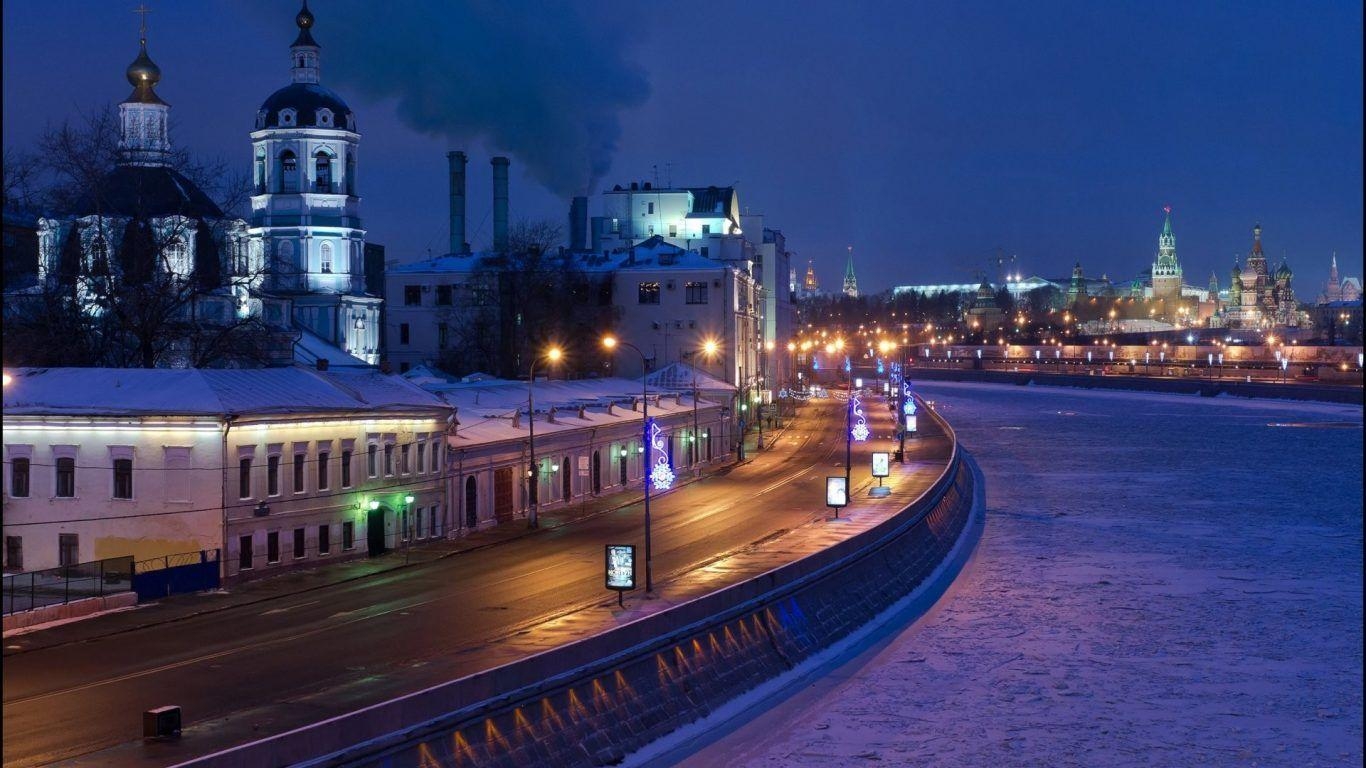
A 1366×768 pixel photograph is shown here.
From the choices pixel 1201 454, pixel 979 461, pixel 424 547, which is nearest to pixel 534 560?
pixel 424 547

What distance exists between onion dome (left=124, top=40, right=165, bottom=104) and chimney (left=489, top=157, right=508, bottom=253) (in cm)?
3502

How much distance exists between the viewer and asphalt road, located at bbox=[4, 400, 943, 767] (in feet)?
66.1

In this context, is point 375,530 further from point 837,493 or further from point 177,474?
point 837,493

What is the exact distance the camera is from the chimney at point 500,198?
115188mm

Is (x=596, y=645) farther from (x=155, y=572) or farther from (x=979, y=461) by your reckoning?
(x=979, y=461)

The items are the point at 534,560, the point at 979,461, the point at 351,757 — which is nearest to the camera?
the point at 351,757

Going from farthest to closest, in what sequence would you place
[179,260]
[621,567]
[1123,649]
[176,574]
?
[179,260]
[176,574]
[1123,649]
[621,567]

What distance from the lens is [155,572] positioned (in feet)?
112

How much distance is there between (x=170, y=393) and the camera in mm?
37719

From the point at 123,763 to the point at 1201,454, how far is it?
3092 inches

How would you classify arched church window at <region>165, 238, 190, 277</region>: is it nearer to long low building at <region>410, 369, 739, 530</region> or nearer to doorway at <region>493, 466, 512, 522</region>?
long low building at <region>410, 369, 739, 530</region>

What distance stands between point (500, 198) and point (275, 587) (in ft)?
275

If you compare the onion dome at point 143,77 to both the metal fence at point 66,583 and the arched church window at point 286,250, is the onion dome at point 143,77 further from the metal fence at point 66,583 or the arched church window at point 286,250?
the metal fence at point 66,583

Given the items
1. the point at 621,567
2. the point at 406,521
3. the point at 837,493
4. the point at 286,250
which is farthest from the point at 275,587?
the point at 286,250
